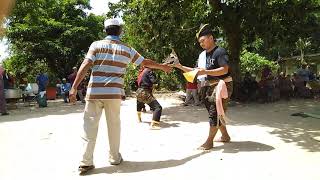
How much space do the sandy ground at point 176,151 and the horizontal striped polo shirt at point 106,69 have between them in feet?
3.27

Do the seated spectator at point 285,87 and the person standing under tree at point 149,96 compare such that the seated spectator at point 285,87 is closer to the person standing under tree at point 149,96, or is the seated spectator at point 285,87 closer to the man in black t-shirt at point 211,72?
the person standing under tree at point 149,96

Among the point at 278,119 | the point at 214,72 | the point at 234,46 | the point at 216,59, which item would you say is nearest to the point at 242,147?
the point at 214,72

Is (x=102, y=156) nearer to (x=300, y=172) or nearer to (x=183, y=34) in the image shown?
(x=300, y=172)

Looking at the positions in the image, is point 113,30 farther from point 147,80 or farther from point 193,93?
point 193,93

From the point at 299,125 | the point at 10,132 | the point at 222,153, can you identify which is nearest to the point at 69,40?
the point at 10,132

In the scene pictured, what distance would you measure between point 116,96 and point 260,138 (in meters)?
3.06

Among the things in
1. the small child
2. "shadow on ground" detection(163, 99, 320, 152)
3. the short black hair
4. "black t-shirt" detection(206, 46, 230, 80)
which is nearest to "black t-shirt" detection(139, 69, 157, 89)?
"shadow on ground" detection(163, 99, 320, 152)

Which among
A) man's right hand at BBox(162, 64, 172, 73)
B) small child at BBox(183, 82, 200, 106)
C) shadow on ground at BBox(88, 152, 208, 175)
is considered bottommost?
shadow on ground at BBox(88, 152, 208, 175)

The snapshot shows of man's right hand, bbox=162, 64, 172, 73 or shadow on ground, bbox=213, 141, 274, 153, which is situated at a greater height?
man's right hand, bbox=162, 64, 172, 73

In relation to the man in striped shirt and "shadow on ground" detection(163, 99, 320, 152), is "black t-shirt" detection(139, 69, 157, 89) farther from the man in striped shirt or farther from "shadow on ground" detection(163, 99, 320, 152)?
the man in striped shirt

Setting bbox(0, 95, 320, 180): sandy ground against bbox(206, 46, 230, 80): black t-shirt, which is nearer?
bbox(0, 95, 320, 180): sandy ground

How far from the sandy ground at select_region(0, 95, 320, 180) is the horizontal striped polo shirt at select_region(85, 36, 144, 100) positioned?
1.00 m

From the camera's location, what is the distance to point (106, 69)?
5824 millimetres

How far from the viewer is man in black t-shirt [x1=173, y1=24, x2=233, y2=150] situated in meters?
6.55
